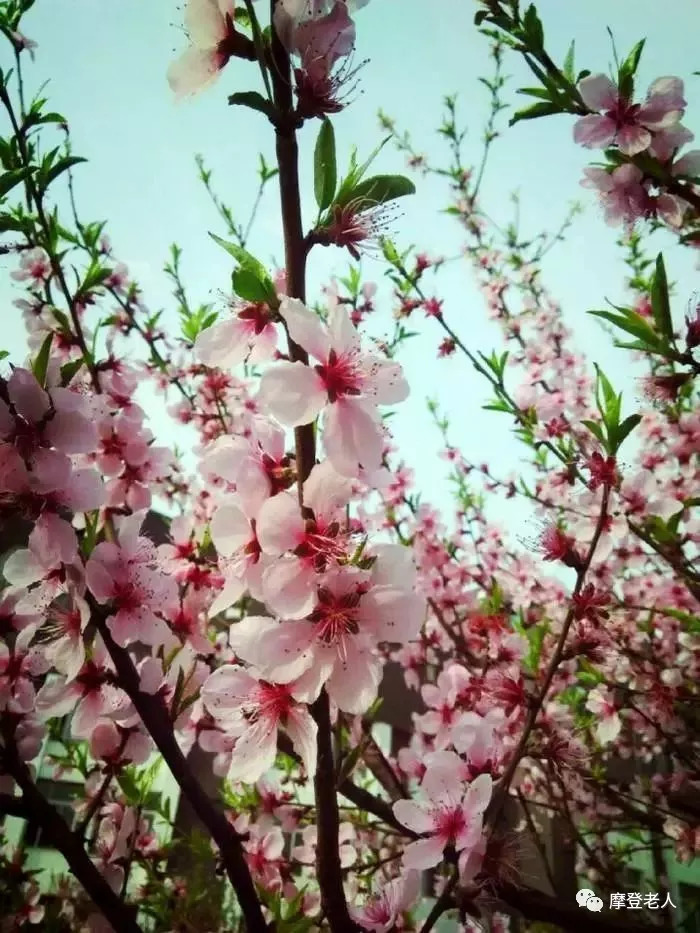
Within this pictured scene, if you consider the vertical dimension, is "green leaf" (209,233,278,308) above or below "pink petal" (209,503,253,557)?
above

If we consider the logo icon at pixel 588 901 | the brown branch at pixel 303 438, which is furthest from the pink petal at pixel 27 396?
the logo icon at pixel 588 901

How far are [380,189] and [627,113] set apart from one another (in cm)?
125

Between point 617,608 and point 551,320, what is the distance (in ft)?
11.4

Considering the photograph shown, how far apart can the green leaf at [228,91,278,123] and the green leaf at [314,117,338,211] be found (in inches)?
4.0

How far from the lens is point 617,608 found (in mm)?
2736

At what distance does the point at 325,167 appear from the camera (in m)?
1.17

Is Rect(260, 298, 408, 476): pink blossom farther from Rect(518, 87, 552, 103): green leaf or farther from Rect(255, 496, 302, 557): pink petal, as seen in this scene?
Rect(518, 87, 552, 103): green leaf

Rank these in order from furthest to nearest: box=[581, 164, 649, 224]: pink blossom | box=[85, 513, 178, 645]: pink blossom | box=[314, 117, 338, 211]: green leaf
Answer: box=[581, 164, 649, 224]: pink blossom, box=[85, 513, 178, 645]: pink blossom, box=[314, 117, 338, 211]: green leaf

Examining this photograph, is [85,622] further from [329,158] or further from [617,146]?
[617,146]

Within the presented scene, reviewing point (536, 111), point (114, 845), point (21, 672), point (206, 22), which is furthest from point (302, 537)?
point (114, 845)

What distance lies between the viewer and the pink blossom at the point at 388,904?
1552 millimetres

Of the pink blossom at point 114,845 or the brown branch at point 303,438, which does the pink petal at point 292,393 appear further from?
the pink blossom at point 114,845

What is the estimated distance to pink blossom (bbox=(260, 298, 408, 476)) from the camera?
1084 millimetres

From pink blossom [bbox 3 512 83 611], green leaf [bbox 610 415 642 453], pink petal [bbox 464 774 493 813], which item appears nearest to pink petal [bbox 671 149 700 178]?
green leaf [bbox 610 415 642 453]
